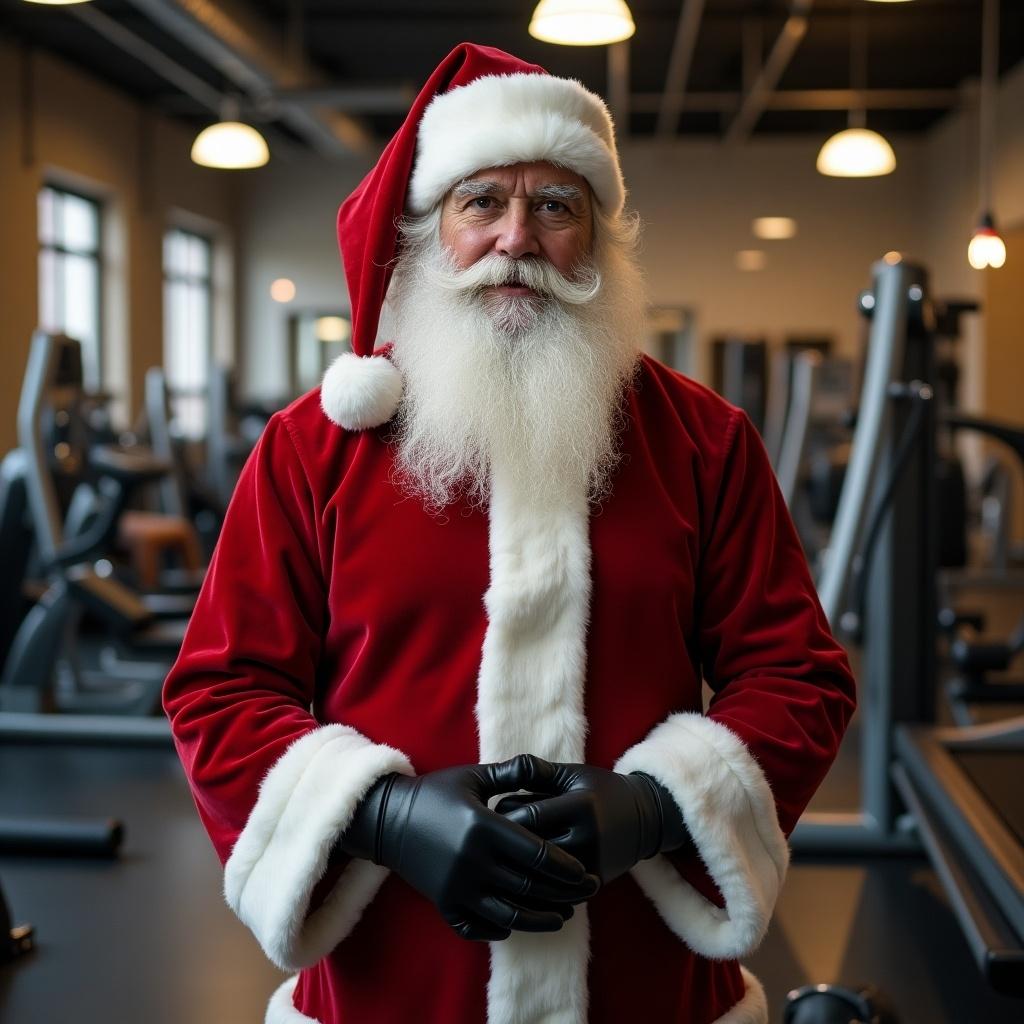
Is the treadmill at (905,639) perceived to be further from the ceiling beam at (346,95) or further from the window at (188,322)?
the window at (188,322)

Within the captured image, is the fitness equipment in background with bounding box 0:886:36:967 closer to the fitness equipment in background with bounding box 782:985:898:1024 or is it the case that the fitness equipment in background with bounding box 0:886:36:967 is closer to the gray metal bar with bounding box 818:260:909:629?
the fitness equipment in background with bounding box 782:985:898:1024

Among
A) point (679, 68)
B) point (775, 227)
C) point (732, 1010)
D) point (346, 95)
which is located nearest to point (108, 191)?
point (346, 95)

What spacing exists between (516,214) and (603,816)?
0.64 meters

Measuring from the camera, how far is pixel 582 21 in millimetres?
4684

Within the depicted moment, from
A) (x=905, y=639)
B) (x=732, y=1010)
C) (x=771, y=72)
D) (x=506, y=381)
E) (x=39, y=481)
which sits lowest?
(x=732, y=1010)

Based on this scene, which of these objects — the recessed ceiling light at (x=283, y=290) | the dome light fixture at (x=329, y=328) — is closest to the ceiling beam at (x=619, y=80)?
the dome light fixture at (x=329, y=328)

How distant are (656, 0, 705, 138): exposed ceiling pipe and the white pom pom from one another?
8.05 m

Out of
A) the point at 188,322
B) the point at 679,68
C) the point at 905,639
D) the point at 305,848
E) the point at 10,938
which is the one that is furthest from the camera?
the point at 188,322

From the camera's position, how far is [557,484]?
53.6 inches

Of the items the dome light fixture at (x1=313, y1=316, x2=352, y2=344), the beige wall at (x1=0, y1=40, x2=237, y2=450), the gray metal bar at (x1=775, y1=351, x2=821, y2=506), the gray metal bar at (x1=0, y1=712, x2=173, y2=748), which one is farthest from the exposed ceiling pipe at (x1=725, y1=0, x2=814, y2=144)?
the gray metal bar at (x1=0, y1=712, x2=173, y2=748)

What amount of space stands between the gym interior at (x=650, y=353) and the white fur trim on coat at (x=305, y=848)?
2.61ft

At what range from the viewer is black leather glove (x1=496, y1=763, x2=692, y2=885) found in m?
1.14

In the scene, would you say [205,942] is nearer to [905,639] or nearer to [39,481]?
[905,639]

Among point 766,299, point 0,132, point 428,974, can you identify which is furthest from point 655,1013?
point 766,299
